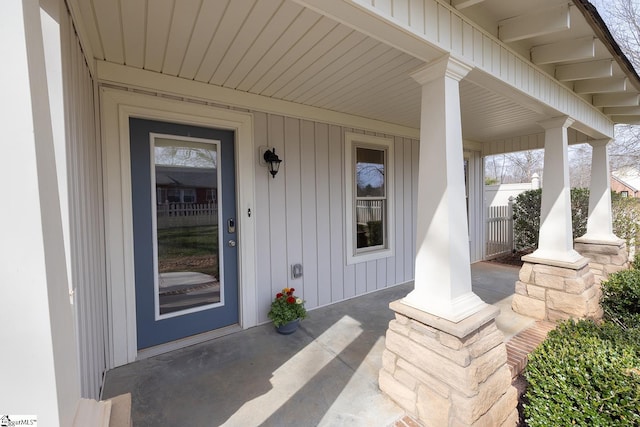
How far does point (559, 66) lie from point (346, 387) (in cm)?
369

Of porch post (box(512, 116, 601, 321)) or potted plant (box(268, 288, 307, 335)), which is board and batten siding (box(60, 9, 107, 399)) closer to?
potted plant (box(268, 288, 307, 335))

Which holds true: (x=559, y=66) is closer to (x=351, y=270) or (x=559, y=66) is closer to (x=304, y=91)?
(x=304, y=91)

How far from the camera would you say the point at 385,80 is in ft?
8.79

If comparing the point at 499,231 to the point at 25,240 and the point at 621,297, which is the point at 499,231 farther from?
the point at 25,240

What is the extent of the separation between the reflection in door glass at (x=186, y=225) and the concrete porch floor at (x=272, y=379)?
0.50 m

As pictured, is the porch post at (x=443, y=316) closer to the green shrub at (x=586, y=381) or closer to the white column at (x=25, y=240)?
the green shrub at (x=586, y=381)

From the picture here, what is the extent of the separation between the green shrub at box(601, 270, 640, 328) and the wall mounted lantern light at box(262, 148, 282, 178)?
365cm

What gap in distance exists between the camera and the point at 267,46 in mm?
2094

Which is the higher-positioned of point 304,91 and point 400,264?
point 304,91

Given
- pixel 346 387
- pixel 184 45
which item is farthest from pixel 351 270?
pixel 184 45

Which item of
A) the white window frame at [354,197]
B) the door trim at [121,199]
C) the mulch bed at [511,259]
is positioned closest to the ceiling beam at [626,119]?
the mulch bed at [511,259]

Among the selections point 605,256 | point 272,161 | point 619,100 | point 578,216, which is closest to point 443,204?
point 272,161

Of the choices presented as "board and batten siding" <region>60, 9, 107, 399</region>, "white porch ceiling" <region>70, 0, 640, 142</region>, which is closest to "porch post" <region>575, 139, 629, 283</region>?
"white porch ceiling" <region>70, 0, 640, 142</region>

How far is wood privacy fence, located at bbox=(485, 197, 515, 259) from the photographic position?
630 centimetres
